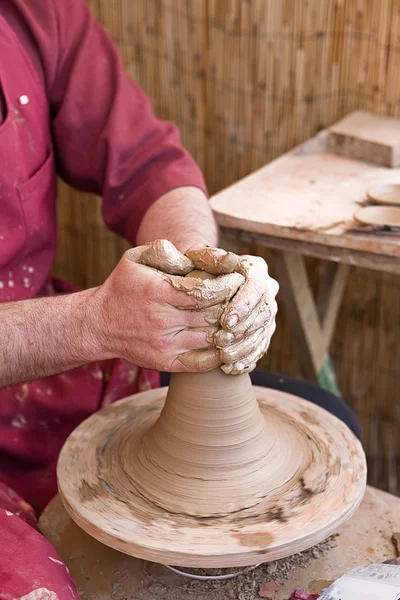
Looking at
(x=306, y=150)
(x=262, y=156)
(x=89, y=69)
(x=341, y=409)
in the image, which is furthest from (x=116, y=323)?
(x=262, y=156)

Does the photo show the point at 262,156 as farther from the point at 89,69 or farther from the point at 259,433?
the point at 259,433

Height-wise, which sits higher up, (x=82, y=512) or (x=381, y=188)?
(x=381, y=188)

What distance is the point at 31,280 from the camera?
154 centimetres

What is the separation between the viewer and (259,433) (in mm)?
1256

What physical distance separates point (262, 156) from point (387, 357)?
0.68 metres

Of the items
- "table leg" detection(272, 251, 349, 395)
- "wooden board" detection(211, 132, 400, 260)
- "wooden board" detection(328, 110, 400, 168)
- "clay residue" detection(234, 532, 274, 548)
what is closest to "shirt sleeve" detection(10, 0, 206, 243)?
"wooden board" detection(211, 132, 400, 260)

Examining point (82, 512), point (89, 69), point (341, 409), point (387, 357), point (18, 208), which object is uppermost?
point (89, 69)

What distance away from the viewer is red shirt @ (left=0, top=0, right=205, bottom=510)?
57.5 inches

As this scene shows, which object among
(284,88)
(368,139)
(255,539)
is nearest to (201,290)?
(255,539)

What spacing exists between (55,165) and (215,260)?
2.26 ft

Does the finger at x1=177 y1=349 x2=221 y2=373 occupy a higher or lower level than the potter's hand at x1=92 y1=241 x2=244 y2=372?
lower

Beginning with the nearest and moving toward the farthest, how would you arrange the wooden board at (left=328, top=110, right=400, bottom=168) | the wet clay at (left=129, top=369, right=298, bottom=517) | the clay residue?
the clay residue, the wet clay at (left=129, top=369, right=298, bottom=517), the wooden board at (left=328, top=110, right=400, bottom=168)

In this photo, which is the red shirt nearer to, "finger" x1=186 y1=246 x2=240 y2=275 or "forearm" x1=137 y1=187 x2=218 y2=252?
"forearm" x1=137 y1=187 x2=218 y2=252

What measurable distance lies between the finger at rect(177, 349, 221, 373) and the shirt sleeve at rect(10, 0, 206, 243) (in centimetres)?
55
